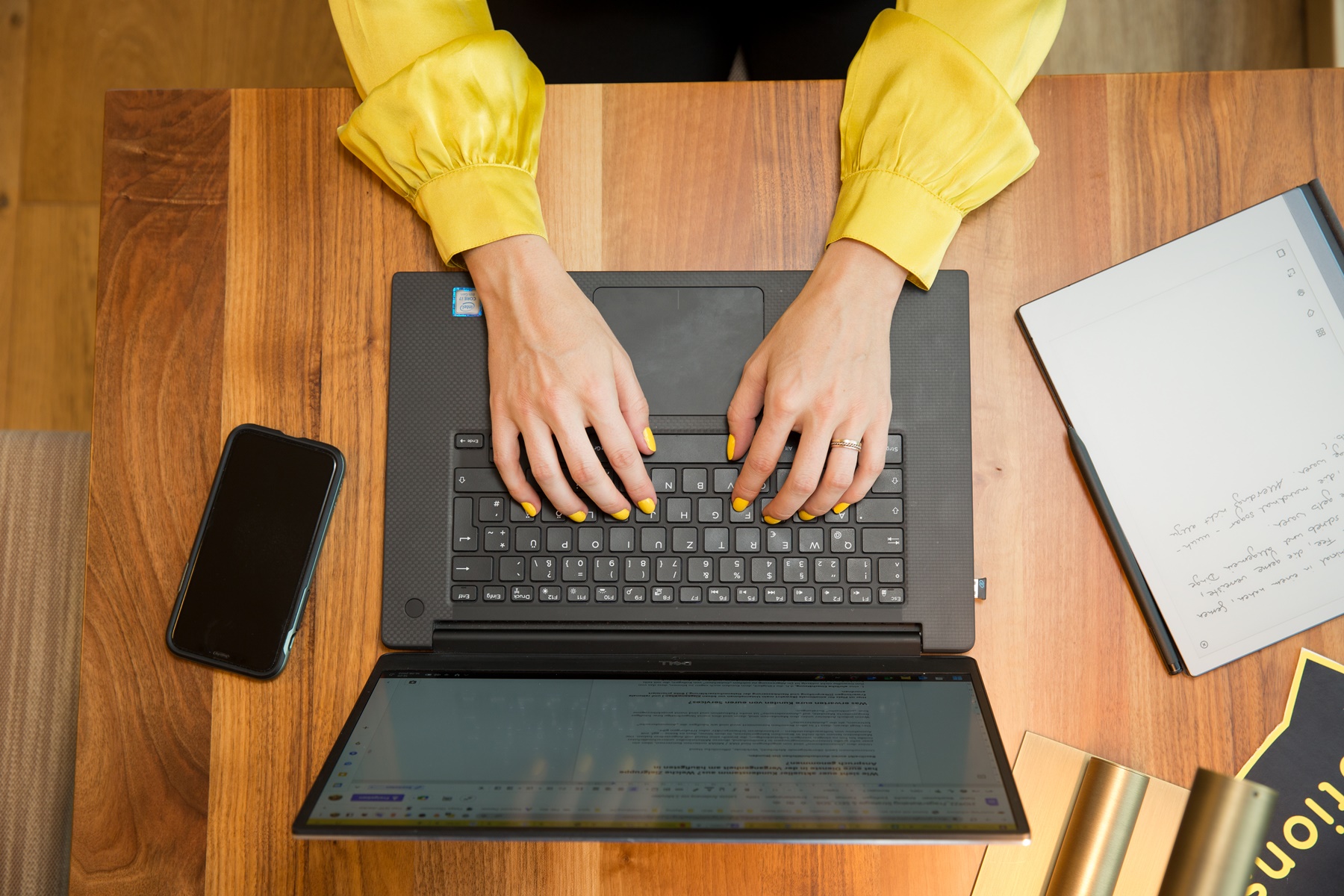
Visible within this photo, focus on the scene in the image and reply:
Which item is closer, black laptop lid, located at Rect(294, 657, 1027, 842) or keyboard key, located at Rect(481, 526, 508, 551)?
black laptop lid, located at Rect(294, 657, 1027, 842)

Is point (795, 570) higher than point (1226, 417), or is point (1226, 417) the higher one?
point (1226, 417)

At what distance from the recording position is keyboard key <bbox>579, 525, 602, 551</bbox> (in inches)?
22.6

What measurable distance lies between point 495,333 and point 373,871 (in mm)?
413

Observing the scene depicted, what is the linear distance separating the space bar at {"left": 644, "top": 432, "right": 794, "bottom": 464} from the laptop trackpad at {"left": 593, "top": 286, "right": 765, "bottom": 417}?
0.02m

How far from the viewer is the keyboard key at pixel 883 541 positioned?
1.87 ft

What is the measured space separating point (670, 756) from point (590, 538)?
0.17m

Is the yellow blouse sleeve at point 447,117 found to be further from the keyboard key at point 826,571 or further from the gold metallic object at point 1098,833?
the gold metallic object at point 1098,833

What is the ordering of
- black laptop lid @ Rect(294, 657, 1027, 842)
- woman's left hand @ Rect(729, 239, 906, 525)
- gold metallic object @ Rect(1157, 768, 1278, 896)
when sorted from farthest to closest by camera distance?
woman's left hand @ Rect(729, 239, 906, 525) < black laptop lid @ Rect(294, 657, 1027, 842) < gold metallic object @ Rect(1157, 768, 1278, 896)

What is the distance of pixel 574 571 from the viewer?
22.5 inches

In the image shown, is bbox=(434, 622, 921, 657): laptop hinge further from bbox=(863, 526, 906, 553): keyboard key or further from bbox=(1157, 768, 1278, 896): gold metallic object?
bbox=(1157, 768, 1278, 896): gold metallic object

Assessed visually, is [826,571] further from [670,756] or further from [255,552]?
[255,552]

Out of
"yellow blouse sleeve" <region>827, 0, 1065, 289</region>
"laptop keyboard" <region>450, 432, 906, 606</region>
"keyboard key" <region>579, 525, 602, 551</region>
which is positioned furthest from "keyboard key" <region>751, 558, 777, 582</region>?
"yellow blouse sleeve" <region>827, 0, 1065, 289</region>

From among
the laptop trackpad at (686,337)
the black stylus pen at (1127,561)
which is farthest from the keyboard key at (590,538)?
the black stylus pen at (1127,561)


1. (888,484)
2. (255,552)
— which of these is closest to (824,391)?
(888,484)
